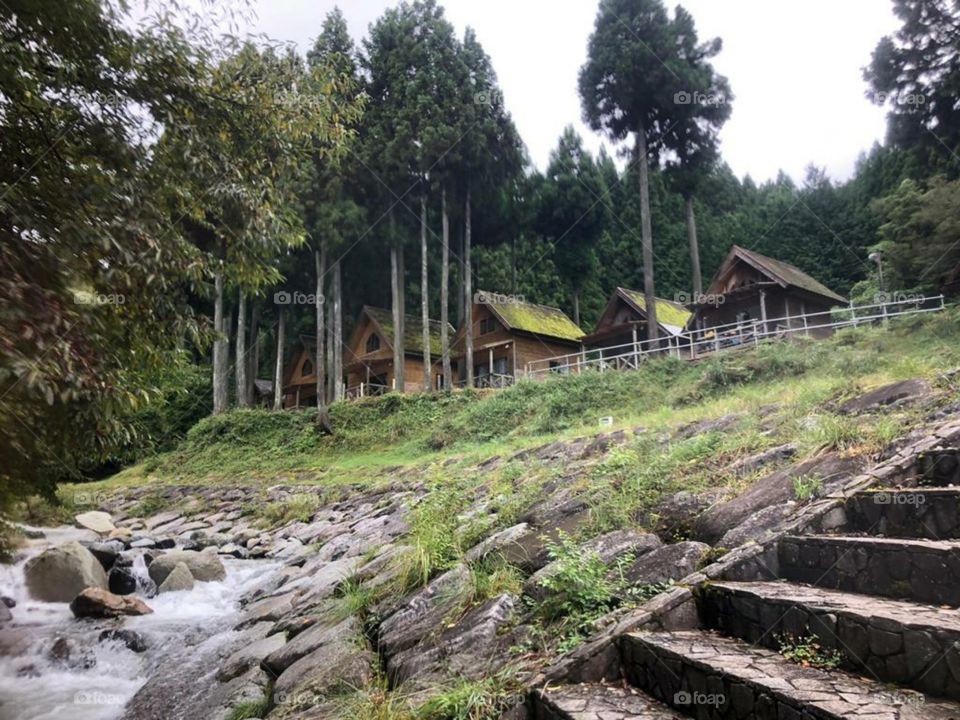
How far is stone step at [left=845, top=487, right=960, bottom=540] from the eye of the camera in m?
3.44

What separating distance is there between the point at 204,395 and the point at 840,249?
135 ft

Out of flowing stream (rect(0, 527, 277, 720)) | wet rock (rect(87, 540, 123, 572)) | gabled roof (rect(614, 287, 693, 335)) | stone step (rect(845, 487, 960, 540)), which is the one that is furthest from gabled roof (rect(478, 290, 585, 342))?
stone step (rect(845, 487, 960, 540))

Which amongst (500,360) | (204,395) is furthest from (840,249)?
(204,395)

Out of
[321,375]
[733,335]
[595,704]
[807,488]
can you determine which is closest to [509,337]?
[321,375]

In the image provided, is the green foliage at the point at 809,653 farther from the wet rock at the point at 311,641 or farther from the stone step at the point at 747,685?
the wet rock at the point at 311,641

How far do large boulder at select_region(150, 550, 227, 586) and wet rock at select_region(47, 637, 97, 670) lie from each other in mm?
2701

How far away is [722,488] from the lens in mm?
4988

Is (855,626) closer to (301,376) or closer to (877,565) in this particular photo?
(877,565)

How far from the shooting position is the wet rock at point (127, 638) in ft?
22.4

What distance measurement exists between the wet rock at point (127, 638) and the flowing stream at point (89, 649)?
52 mm

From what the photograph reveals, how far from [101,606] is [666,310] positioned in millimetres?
28034

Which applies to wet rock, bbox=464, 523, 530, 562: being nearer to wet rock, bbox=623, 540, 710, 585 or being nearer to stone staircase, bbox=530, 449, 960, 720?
wet rock, bbox=623, 540, 710, 585

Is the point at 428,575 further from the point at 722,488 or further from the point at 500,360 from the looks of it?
the point at 500,360

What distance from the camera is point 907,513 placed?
3.60 metres
